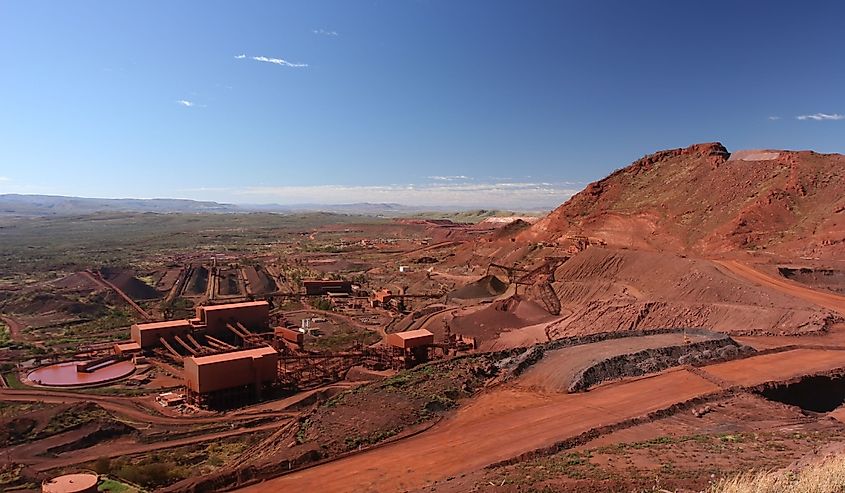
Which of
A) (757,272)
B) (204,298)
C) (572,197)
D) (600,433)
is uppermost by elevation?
(572,197)

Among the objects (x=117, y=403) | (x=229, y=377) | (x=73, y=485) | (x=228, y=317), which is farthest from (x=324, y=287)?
(x=73, y=485)

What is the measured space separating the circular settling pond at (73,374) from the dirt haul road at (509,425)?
25.7 m

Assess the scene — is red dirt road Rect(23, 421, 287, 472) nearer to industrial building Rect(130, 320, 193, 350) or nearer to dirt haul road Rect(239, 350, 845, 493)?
dirt haul road Rect(239, 350, 845, 493)

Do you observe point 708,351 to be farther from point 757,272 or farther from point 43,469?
point 43,469

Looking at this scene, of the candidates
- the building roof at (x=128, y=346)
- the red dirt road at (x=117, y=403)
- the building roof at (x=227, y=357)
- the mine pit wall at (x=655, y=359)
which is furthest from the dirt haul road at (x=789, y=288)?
the building roof at (x=128, y=346)

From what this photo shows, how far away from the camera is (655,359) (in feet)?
76.6

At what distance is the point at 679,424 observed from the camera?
17531 millimetres

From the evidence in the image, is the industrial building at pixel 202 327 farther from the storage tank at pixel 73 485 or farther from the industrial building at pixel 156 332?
the storage tank at pixel 73 485

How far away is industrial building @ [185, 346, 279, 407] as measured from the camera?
28.9m

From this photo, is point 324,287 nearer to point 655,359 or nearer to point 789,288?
point 789,288

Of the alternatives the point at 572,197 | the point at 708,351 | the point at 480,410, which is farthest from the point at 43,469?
the point at 572,197

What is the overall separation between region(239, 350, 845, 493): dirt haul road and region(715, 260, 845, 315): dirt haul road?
389 inches

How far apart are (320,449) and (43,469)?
1283 cm

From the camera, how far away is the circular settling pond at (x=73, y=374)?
34.2 meters
